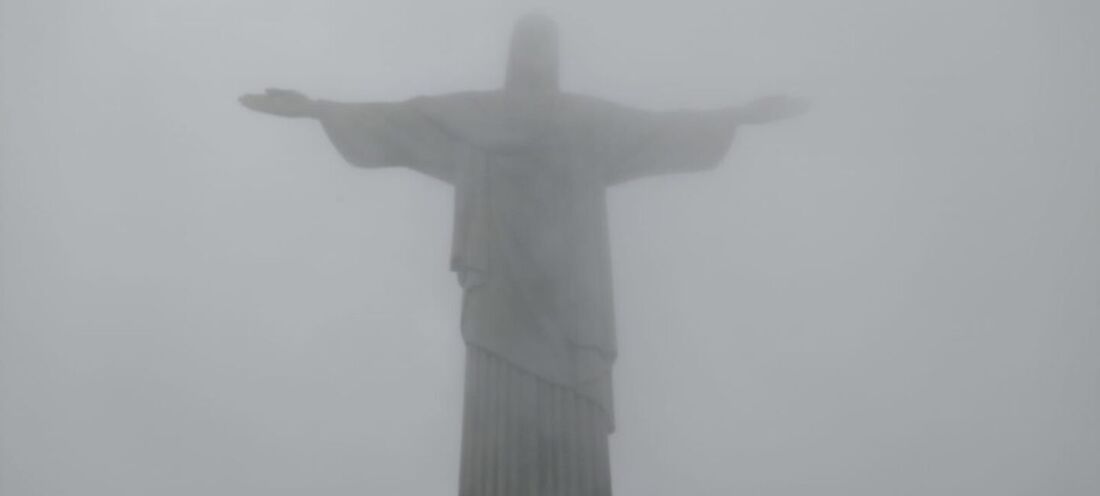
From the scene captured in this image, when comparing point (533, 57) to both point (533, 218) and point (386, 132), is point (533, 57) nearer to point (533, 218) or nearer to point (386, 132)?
point (386, 132)

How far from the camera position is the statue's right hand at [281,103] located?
776cm

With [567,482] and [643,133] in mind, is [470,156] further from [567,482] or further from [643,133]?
[567,482]

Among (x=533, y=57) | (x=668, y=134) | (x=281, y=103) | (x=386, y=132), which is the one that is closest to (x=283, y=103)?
(x=281, y=103)

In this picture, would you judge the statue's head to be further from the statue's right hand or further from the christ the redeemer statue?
the statue's right hand

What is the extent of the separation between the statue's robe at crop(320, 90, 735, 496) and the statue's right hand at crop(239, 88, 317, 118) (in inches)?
5.4

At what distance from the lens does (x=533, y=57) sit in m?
8.09

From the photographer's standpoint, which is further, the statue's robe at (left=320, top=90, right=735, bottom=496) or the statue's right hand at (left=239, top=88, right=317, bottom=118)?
the statue's right hand at (left=239, top=88, right=317, bottom=118)

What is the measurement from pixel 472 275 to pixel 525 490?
1.21 meters

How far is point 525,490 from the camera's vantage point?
675cm

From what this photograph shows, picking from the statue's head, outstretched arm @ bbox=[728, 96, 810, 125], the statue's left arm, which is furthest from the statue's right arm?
outstretched arm @ bbox=[728, 96, 810, 125]

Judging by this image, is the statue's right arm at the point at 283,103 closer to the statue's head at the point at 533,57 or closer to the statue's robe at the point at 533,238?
the statue's robe at the point at 533,238

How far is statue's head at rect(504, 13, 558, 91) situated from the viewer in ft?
26.3

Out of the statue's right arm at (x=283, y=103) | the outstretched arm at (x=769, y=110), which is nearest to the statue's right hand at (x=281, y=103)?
the statue's right arm at (x=283, y=103)

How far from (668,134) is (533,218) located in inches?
41.9
